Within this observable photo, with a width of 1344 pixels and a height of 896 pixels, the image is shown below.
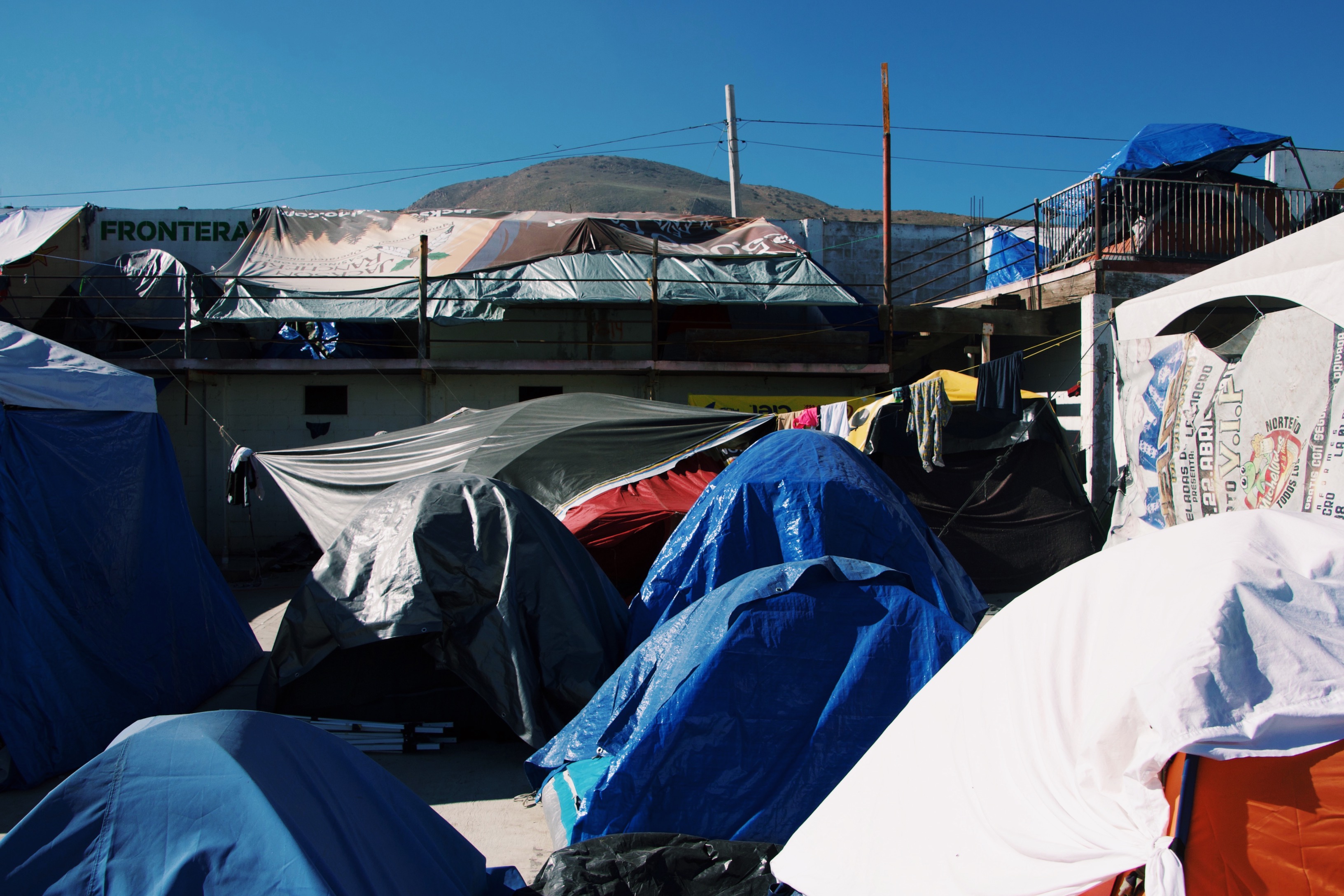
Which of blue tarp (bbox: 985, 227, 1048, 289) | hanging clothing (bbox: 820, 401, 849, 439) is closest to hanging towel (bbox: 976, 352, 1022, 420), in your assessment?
hanging clothing (bbox: 820, 401, 849, 439)

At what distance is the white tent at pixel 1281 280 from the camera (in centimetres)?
587

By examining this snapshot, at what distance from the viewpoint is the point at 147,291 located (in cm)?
1442

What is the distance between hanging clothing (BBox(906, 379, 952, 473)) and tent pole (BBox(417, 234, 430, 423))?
24.7 ft

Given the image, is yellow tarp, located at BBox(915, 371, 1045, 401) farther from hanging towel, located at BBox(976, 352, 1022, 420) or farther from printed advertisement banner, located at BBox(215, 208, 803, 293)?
printed advertisement banner, located at BBox(215, 208, 803, 293)

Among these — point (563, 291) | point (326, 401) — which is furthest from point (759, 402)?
point (326, 401)

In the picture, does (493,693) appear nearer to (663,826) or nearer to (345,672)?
(345,672)

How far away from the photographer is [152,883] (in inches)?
81.8

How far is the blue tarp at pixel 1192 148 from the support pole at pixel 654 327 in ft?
22.1

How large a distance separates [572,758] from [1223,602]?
3101 millimetres

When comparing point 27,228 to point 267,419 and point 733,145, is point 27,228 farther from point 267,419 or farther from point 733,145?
point 733,145

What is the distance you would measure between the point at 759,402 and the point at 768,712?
1034 centimetres

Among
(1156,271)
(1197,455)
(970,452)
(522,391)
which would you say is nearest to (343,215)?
(522,391)

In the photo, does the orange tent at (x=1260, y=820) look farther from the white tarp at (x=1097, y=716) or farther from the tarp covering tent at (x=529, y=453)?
the tarp covering tent at (x=529, y=453)

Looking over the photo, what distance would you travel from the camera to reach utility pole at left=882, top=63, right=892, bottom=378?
13555 millimetres
